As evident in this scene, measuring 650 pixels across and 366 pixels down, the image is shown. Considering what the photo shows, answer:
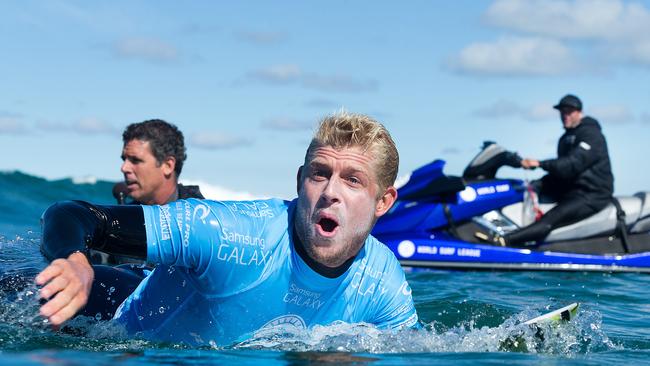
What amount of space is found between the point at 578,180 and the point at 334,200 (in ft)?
25.3

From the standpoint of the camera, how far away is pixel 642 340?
240 inches

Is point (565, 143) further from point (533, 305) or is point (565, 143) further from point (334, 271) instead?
point (334, 271)

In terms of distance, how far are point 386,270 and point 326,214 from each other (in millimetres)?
Result: 673

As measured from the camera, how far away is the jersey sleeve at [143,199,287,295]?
3912 millimetres

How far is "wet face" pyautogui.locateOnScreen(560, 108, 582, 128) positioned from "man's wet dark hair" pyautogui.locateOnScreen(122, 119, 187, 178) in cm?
536

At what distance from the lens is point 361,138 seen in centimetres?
417

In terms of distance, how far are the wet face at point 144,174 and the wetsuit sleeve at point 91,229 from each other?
11.3 ft

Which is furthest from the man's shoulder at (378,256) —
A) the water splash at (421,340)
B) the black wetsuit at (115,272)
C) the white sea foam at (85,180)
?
the white sea foam at (85,180)

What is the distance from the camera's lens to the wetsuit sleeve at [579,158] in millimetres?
11195

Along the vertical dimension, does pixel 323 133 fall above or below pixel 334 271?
above

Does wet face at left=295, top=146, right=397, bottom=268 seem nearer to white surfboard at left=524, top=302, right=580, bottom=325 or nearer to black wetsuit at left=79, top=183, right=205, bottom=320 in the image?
black wetsuit at left=79, top=183, right=205, bottom=320

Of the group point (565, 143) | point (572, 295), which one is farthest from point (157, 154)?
point (565, 143)

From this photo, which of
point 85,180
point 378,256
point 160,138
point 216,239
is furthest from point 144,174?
point 85,180

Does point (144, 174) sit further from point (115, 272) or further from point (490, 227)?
point (490, 227)
